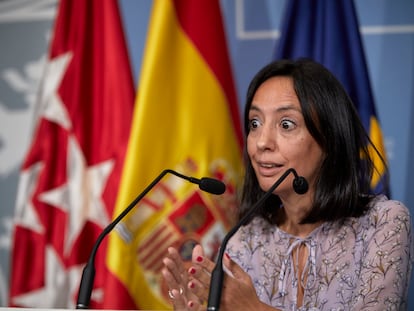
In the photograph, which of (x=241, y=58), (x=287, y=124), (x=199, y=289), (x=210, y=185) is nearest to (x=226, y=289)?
(x=199, y=289)

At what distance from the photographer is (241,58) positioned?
9.71ft

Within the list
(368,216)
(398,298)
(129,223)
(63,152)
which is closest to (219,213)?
(129,223)

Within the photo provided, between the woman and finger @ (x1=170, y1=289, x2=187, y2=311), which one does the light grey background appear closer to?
the woman

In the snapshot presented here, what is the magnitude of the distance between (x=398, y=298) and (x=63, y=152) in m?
1.59

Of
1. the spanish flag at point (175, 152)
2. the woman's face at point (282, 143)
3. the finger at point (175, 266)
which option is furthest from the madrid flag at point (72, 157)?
the finger at point (175, 266)

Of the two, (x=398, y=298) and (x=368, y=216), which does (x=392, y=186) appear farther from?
(x=398, y=298)

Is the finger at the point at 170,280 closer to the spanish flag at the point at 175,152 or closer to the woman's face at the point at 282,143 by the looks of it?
the woman's face at the point at 282,143

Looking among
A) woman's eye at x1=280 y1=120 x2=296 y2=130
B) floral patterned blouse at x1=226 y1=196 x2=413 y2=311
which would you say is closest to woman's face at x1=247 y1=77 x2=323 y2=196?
woman's eye at x1=280 y1=120 x2=296 y2=130

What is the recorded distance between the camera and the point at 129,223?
2.58 m

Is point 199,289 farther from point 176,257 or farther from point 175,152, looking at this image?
point 175,152

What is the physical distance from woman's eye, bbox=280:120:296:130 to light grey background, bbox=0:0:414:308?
105 cm

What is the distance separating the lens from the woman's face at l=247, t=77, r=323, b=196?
1.86 metres

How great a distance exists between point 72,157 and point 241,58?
0.90 metres

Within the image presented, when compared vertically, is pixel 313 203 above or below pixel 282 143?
below
